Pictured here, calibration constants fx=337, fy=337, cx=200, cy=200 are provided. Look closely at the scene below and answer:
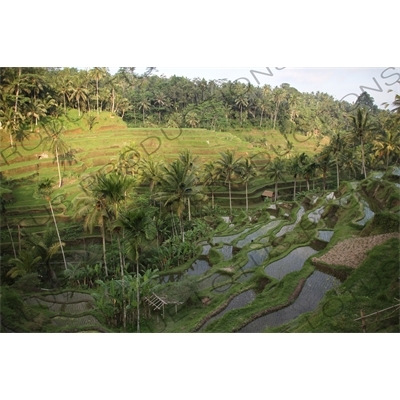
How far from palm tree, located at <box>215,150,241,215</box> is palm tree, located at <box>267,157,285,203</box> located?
3.07ft

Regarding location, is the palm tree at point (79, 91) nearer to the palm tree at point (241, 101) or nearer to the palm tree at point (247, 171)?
the palm tree at point (241, 101)

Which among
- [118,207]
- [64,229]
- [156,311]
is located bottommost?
[156,311]

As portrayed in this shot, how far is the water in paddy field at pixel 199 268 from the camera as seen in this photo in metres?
7.38

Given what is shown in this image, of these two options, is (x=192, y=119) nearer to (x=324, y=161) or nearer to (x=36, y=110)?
(x=36, y=110)

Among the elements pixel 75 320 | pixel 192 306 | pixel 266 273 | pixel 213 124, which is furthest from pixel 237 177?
pixel 75 320

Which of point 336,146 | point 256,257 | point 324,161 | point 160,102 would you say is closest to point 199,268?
point 256,257

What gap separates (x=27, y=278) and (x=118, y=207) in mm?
2024

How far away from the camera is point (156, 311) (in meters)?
6.16

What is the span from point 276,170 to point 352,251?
342 cm

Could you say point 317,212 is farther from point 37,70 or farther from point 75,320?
point 37,70

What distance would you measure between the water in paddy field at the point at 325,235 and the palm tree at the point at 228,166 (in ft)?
9.18

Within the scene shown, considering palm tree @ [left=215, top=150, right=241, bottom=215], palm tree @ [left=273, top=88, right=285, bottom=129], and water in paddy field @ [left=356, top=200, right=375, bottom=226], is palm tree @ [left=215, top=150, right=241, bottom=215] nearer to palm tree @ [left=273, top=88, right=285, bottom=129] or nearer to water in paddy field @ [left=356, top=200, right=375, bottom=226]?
palm tree @ [left=273, top=88, right=285, bottom=129]

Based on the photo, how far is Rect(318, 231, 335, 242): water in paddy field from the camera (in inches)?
287

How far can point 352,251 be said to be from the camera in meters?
6.25
